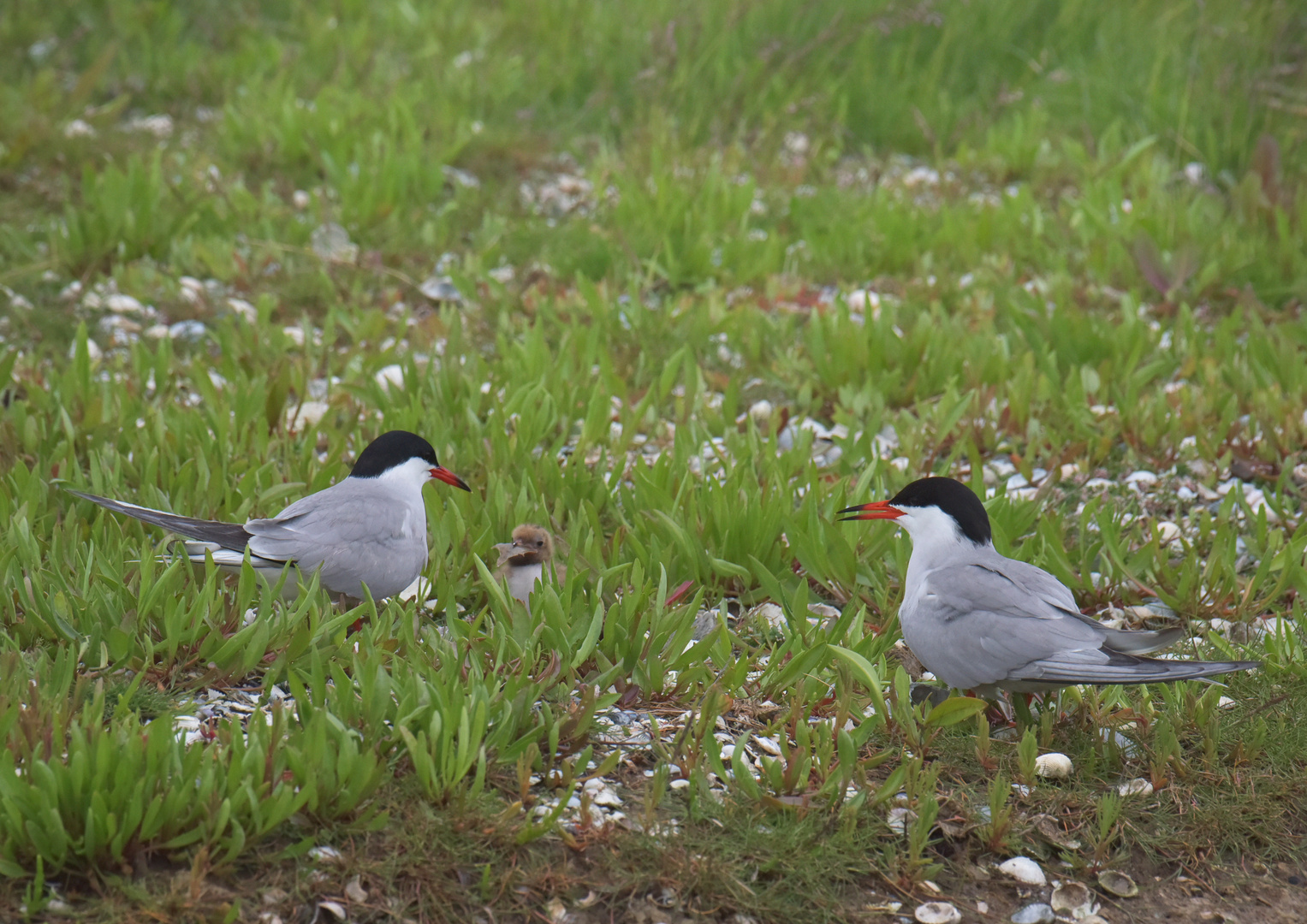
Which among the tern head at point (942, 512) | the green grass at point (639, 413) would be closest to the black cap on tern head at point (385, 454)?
the green grass at point (639, 413)

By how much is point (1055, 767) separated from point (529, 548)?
1.63m

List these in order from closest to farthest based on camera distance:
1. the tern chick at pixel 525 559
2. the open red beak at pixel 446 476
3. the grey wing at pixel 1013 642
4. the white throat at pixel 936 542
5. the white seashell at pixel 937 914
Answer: the white seashell at pixel 937 914, the grey wing at pixel 1013 642, the white throat at pixel 936 542, the tern chick at pixel 525 559, the open red beak at pixel 446 476

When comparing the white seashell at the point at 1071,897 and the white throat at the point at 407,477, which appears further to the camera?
the white throat at the point at 407,477

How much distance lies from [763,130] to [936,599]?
5631 mm

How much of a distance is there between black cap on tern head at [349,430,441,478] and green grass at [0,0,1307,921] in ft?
0.98

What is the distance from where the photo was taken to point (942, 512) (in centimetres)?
353

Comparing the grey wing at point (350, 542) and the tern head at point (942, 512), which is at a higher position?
the tern head at point (942, 512)

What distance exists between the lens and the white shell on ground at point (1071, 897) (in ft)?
9.02

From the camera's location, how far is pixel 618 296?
251 inches

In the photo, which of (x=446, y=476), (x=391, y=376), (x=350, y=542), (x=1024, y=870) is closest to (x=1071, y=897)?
(x=1024, y=870)

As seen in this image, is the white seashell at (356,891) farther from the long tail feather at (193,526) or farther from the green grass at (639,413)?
the long tail feather at (193,526)

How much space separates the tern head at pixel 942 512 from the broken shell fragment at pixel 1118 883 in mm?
981

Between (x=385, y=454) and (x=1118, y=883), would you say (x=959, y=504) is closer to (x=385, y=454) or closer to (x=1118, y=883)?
(x=1118, y=883)

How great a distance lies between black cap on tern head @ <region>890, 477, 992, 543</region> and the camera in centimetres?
350
